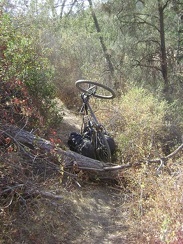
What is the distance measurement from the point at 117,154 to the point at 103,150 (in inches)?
16.3

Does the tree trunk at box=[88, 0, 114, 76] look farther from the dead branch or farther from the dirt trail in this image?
the dirt trail

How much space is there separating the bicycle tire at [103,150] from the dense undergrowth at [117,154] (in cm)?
35

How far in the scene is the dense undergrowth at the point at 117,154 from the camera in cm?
371

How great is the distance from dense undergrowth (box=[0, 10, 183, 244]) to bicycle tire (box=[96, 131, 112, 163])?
35 cm

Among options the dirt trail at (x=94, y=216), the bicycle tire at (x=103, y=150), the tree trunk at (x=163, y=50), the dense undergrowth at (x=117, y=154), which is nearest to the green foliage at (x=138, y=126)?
the dense undergrowth at (x=117, y=154)

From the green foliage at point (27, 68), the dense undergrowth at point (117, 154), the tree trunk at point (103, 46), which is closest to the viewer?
the dense undergrowth at point (117, 154)

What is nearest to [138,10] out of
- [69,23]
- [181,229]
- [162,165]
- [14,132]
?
[69,23]

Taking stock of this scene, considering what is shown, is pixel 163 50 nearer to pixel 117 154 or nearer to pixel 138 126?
pixel 138 126

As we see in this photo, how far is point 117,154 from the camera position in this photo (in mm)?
6336

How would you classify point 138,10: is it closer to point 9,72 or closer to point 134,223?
point 9,72

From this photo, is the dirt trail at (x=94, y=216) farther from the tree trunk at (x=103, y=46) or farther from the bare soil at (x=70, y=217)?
the tree trunk at (x=103, y=46)

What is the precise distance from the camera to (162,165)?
17.3 ft

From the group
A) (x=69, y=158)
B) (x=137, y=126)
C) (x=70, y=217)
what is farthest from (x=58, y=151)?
(x=137, y=126)

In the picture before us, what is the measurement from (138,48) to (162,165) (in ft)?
24.5
